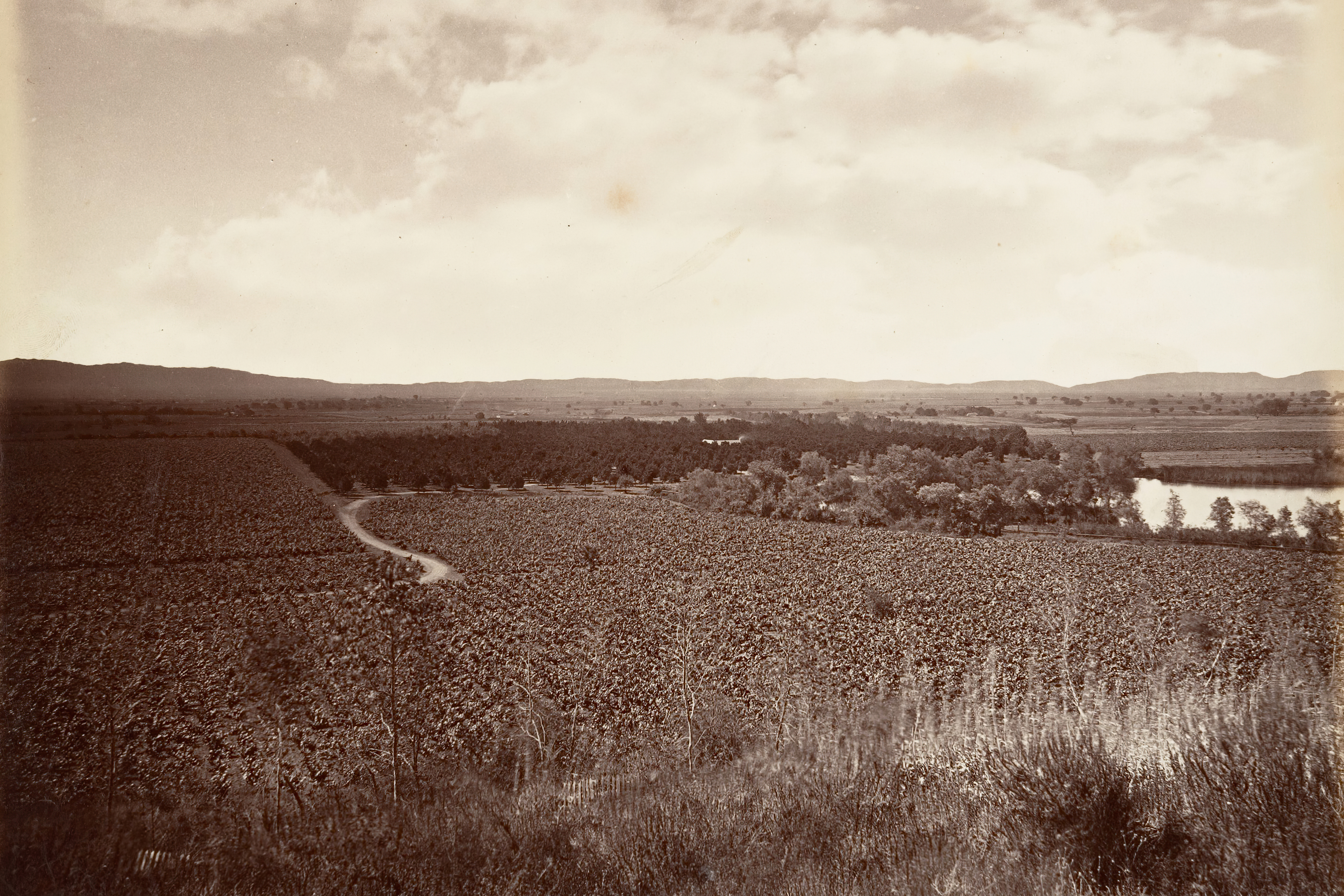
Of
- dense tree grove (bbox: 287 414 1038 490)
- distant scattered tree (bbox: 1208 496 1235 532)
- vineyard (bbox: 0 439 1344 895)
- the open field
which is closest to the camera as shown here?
vineyard (bbox: 0 439 1344 895)

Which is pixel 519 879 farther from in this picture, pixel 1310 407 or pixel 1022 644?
pixel 1310 407

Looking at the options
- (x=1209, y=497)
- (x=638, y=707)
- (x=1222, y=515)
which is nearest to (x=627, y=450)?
(x=1222, y=515)

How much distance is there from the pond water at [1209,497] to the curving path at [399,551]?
37110mm

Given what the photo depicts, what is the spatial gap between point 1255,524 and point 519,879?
43238 mm

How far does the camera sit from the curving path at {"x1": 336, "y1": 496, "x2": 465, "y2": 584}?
29484 mm

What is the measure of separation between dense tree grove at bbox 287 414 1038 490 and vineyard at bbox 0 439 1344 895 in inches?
522

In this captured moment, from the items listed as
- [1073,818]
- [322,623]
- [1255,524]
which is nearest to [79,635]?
[322,623]

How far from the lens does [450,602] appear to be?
2555 centimetres

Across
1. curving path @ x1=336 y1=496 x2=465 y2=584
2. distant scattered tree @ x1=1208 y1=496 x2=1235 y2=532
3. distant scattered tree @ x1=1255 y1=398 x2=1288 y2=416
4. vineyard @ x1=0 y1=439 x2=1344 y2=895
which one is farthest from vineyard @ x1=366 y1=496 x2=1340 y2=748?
distant scattered tree @ x1=1255 y1=398 x2=1288 y2=416

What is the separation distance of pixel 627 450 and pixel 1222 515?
4173cm

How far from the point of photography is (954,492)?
4216cm

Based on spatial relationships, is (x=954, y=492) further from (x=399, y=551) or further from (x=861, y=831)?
(x=861, y=831)

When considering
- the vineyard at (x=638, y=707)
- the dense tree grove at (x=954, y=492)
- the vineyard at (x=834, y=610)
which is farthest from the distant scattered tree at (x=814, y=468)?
the vineyard at (x=834, y=610)

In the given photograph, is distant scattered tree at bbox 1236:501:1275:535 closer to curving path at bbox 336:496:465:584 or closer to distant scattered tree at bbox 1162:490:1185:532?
distant scattered tree at bbox 1162:490:1185:532
